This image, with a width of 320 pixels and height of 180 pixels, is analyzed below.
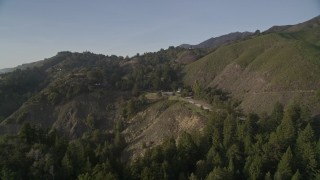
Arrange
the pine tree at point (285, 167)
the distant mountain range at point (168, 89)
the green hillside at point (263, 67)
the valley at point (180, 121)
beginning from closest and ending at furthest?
the pine tree at point (285, 167) < the valley at point (180, 121) < the distant mountain range at point (168, 89) < the green hillside at point (263, 67)

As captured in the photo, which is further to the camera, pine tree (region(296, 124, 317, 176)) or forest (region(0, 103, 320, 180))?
pine tree (region(296, 124, 317, 176))

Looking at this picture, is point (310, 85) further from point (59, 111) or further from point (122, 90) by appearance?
point (59, 111)

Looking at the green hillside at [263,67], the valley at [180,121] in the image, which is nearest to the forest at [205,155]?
the valley at [180,121]

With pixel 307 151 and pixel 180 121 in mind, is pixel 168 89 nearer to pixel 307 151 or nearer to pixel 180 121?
pixel 180 121

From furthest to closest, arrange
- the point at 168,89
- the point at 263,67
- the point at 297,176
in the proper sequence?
the point at 168,89, the point at 263,67, the point at 297,176

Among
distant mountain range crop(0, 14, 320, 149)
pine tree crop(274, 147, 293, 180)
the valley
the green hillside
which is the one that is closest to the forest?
pine tree crop(274, 147, 293, 180)

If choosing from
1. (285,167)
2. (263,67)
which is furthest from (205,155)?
(263,67)

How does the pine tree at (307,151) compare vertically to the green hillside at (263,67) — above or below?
below

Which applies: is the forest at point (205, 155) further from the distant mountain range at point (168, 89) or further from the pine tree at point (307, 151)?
the distant mountain range at point (168, 89)

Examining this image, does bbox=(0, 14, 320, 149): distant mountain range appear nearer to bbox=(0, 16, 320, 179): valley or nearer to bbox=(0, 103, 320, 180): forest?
bbox=(0, 16, 320, 179): valley
